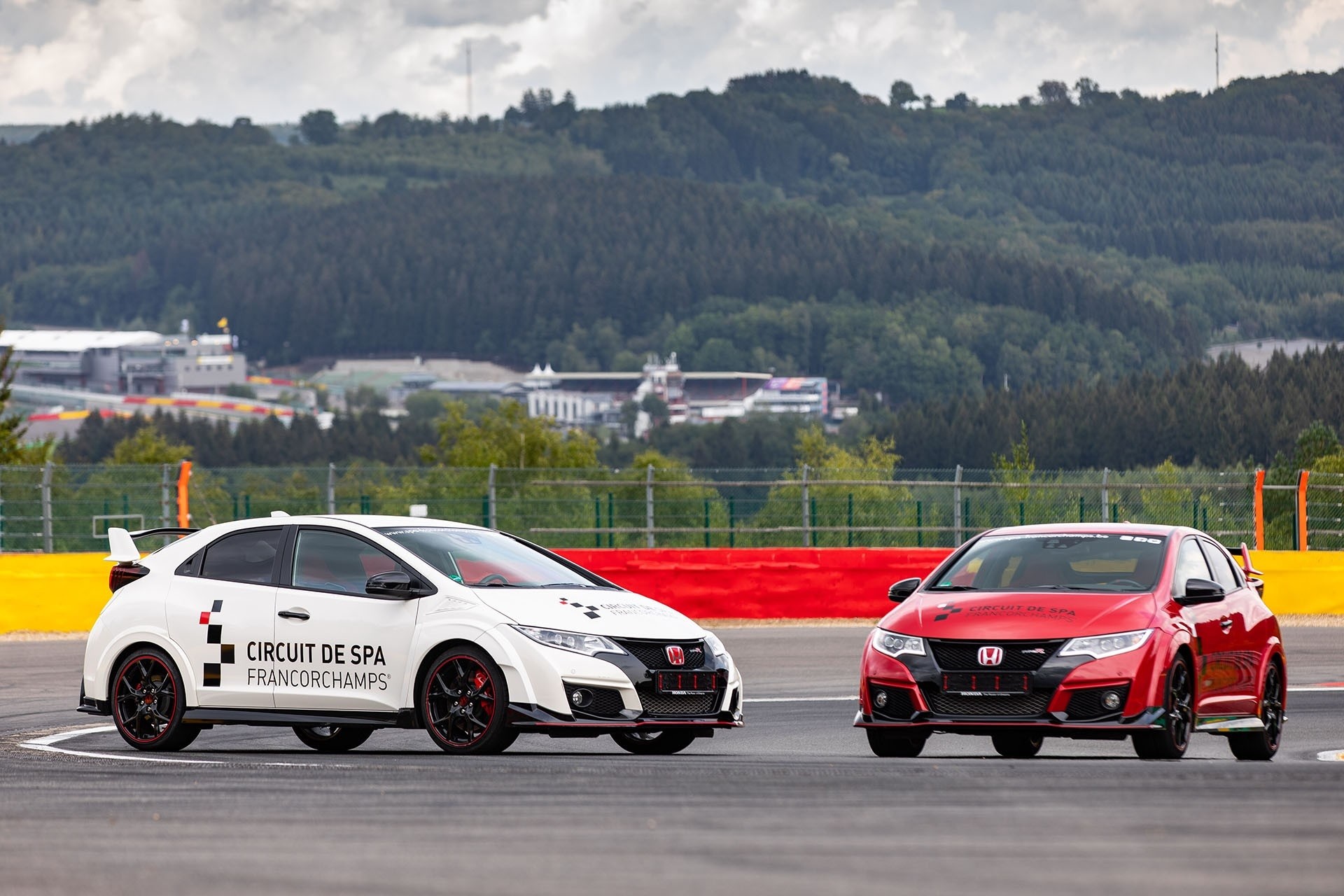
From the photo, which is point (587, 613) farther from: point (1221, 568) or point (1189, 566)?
point (1221, 568)

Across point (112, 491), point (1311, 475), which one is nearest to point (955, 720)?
point (1311, 475)

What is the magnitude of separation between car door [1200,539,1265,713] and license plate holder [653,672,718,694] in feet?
9.61

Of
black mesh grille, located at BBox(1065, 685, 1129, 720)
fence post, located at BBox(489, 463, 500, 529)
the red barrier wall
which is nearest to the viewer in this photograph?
black mesh grille, located at BBox(1065, 685, 1129, 720)

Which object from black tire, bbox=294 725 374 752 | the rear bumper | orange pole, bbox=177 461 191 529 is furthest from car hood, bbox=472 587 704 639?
orange pole, bbox=177 461 191 529

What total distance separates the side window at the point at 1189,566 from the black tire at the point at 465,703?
382cm

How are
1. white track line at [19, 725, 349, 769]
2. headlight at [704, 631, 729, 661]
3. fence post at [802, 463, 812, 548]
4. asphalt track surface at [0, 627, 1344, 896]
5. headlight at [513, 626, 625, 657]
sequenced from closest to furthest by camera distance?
1. asphalt track surface at [0, 627, 1344, 896]
2. white track line at [19, 725, 349, 769]
3. headlight at [513, 626, 625, 657]
4. headlight at [704, 631, 729, 661]
5. fence post at [802, 463, 812, 548]

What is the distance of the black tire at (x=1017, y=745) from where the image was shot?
484 inches

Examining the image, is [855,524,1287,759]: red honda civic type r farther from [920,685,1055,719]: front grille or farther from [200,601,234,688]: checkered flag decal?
[200,601,234,688]: checkered flag decal

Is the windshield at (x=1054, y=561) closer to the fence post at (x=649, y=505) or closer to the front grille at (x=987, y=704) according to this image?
the front grille at (x=987, y=704)

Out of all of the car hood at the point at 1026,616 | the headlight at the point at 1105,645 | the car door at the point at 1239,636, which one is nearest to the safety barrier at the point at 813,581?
the car door at the point at 1239,636

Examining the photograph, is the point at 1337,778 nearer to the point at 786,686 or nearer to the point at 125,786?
the point at 125,786

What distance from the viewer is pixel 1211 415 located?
167500 mm

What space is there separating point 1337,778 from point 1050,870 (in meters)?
3.57

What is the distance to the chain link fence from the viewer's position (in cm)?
3231
